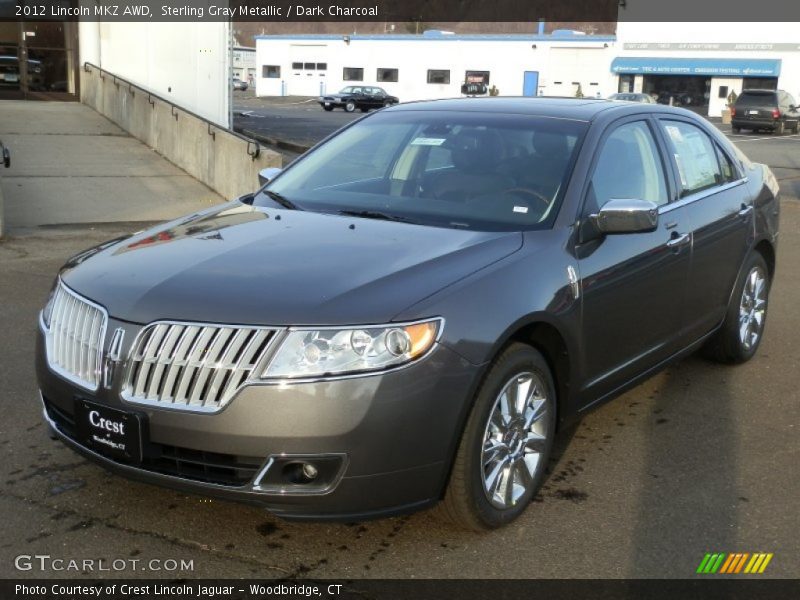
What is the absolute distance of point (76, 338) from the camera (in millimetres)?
3592

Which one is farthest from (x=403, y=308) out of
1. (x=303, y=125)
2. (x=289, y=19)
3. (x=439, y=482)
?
(x=289, y=19)

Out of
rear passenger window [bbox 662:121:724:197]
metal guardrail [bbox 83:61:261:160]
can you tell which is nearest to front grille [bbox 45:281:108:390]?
rear passenger window [bbox 662:121:724:197]

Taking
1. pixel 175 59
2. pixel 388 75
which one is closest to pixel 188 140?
pixel 175 59

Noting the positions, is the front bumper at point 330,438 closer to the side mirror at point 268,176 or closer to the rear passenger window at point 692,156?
the side mirror at point 268,176

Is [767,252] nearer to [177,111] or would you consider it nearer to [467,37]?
[177,111]

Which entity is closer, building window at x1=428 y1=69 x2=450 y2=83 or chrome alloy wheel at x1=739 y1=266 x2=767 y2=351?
chrome alloy wheel at x1=739 y1=266 x2=767 y2=351

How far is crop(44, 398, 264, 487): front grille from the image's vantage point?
10.6 feet

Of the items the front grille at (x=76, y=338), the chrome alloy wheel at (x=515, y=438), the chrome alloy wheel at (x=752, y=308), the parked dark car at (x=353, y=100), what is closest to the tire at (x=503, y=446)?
the chrome alloy wheel at (x=515, y=438)

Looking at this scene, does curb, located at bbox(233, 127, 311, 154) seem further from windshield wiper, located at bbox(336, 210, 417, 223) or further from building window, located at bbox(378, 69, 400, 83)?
building window, located at bbox(378, 69, 400, 83)

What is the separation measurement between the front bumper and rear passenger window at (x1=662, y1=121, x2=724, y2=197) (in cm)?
240

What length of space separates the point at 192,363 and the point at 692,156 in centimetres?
336

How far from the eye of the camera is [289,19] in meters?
89.9

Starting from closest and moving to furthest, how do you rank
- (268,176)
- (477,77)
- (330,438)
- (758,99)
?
(330,438), (268,176), (758,99), (477,77)

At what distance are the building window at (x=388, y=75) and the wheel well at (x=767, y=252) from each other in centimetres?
6922
